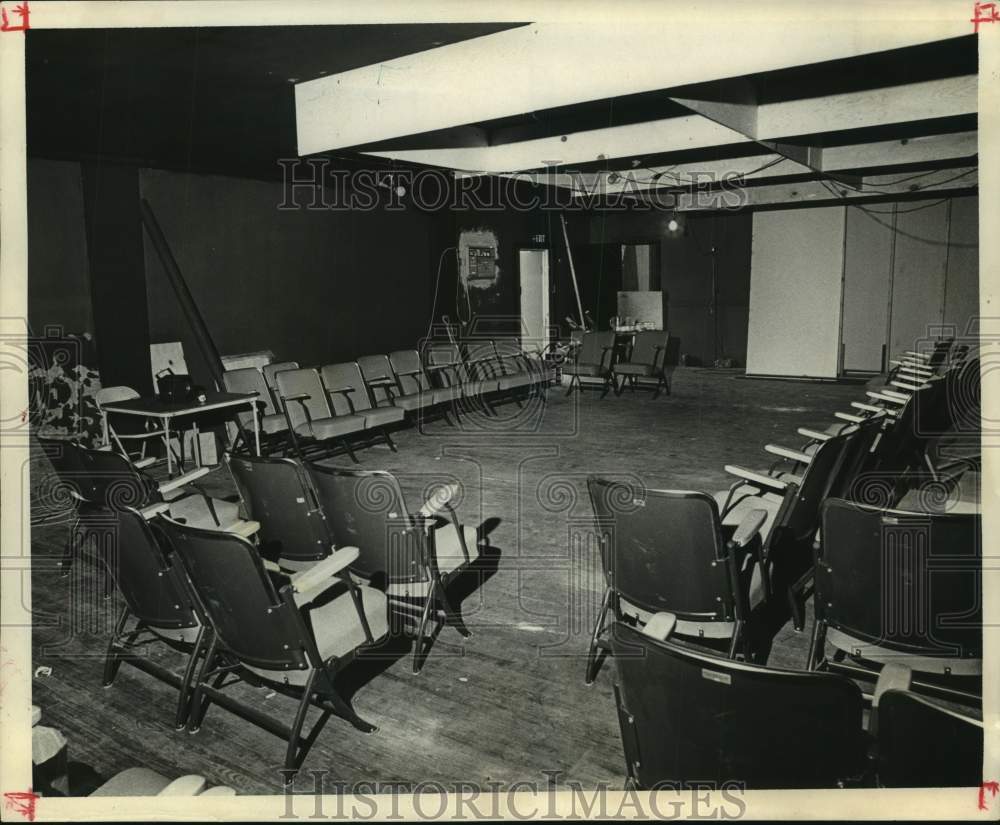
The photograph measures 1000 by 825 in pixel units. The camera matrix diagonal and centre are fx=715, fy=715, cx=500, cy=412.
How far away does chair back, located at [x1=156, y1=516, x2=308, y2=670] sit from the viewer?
2312 millimetres

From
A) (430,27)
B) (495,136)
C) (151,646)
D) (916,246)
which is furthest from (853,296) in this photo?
(151,646)

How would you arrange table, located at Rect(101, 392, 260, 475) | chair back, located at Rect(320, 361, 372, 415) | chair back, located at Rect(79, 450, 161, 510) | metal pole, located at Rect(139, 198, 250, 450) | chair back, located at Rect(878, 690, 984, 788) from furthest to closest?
metal pole, located at Rect(139, 198, 250, 450)
chair back, located at Rect(320, 361, 372, 415)
table, located at Rect(101, 392, 260, 475)
chair back, located at Rect(79, 450, 161, 510)
chair back, located at Rect(878, 690, 984, 788)

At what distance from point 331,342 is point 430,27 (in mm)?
5552

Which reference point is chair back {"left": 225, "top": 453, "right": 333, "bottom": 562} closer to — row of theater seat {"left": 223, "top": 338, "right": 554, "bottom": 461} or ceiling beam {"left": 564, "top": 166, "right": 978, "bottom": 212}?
row of theater seat {"left": 223, "top": 338, "right": 554, "bottom": 461}

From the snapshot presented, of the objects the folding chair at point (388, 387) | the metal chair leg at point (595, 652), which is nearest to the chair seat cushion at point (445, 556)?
the metal chair leg at point (595, 652)

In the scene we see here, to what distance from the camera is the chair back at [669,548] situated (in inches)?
101

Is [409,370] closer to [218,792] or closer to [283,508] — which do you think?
[283,508]

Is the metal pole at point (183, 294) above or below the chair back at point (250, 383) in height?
above

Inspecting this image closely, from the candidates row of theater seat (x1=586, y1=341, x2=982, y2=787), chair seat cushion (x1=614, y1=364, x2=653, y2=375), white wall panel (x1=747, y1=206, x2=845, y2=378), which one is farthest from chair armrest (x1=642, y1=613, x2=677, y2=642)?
white wall panel (x1=747, y1=206, x2=845, y2=378)

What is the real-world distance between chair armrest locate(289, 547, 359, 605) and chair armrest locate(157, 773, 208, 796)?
88cm

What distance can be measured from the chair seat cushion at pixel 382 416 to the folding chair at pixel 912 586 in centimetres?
480

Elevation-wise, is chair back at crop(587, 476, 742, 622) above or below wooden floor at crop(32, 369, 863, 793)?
above

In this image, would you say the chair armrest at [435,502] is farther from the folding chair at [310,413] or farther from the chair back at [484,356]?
the chair back at [484,356]

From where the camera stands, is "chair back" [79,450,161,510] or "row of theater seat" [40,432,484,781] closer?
"row of theater seat" [40,432,484,781]
